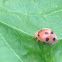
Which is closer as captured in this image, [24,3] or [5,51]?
[5,51]

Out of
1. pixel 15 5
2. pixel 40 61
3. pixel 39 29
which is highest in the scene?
pixel 15 5

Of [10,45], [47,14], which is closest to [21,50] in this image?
[10,45]

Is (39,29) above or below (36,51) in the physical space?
above

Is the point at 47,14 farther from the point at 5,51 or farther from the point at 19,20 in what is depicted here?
the point at 5,51
